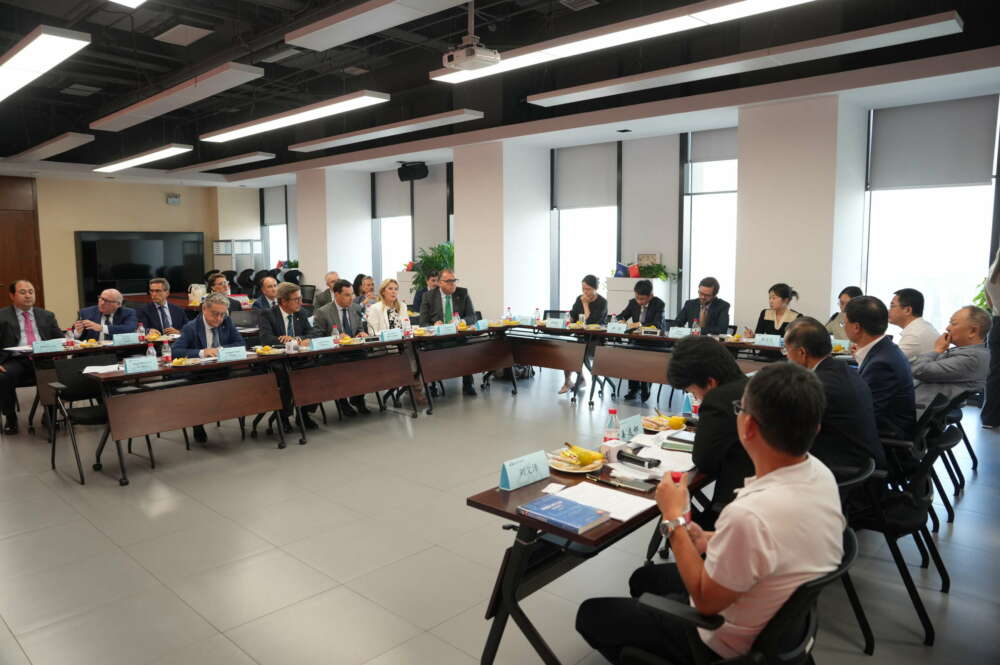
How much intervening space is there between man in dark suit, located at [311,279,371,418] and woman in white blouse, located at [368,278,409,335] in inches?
12.3

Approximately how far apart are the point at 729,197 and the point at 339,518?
677 centimetres

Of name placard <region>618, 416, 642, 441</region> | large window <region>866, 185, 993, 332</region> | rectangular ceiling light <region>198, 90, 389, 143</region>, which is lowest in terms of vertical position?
name placard <region>618, 416, 642, 441</region>

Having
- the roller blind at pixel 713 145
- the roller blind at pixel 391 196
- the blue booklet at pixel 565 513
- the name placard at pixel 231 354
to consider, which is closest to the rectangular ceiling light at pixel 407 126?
the roller blind at pixel 391 196

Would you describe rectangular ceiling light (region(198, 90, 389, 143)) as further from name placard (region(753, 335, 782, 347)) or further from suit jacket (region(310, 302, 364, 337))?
name placard (region(753, 335, 782, 347))

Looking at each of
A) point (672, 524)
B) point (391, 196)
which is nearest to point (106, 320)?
point (672, 524)

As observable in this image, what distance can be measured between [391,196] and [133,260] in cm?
622

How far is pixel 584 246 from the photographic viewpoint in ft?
33.8

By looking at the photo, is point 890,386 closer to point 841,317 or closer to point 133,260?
point 841,317

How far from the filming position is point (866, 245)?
299 inches

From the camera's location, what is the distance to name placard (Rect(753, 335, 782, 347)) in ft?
19.7

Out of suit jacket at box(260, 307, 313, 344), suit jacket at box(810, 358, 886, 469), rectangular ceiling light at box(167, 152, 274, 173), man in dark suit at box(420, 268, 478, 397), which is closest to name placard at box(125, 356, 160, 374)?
suit jacket at box(260, 307, 313, 344)

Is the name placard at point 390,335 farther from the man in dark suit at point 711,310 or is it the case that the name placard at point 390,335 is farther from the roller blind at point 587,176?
the roller blind at point 587,176

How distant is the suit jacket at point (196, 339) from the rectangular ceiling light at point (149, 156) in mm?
5545

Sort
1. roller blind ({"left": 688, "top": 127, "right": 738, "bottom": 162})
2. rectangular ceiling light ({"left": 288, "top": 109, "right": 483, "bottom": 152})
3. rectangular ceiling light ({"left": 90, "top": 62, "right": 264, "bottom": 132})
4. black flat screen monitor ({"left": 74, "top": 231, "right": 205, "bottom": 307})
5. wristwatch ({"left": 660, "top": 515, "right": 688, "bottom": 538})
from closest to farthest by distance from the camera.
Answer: wristwatch ({"left": 660, "top": 515, "right": 688, "bottom": 538})
rectangular ceiling light ({"left": 90, "top": 62, "right": 264, "bottom": 132})
rectangular ceiling light ({"left": 288, "top": 109, "right": 483, "bottom": 152})
roller blind ({"left": 688, "top": 127, "right": 738, "bottom": 162})
black flat screen monitor ({"left": 74, "top": 231, "right": 205, "bottom": 307})
